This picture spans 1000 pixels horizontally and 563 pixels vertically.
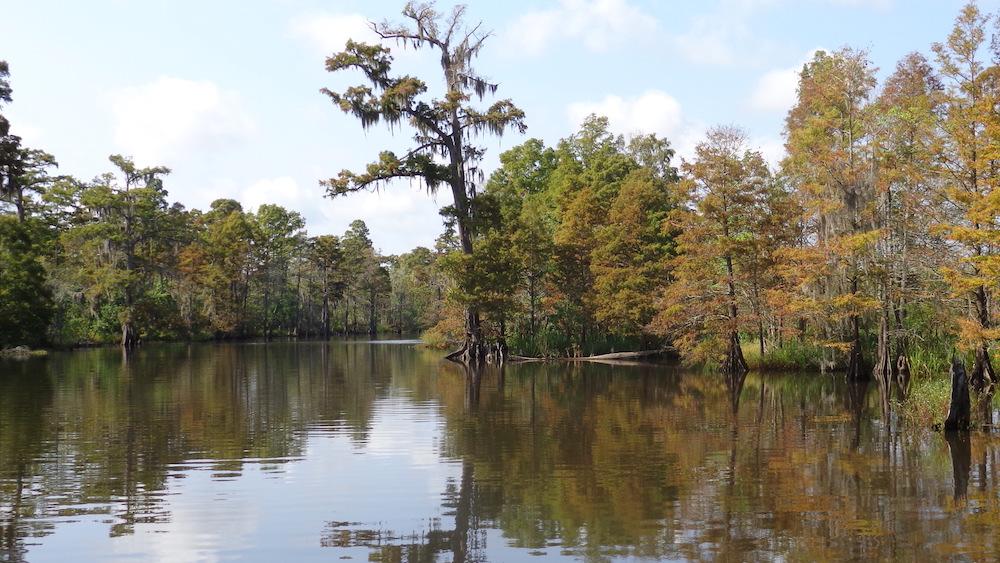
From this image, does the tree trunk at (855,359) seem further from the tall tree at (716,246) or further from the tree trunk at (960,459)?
the tree trunk at (960,459)

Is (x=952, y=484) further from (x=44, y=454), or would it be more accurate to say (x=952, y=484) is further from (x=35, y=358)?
(x=35, y=358)

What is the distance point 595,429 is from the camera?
15422mm

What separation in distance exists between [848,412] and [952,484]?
7906mm

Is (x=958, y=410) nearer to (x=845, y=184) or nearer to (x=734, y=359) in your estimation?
(x=845, y=184)

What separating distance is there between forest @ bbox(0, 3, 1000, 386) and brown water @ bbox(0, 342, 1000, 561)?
6165 millimetres

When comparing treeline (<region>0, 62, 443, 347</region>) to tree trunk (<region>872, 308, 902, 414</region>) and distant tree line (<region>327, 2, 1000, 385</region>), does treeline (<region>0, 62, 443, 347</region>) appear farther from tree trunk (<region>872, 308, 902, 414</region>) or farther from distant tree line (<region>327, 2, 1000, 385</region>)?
tree trunk (<region>872, 308, 902, 414</region>)

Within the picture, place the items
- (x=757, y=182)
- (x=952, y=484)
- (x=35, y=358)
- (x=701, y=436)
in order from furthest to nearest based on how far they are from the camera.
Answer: (x=35, y=358), (x=757, y=182), (x=701, y=436), (x=952, y=484)

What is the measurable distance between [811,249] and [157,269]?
5050 centimetres

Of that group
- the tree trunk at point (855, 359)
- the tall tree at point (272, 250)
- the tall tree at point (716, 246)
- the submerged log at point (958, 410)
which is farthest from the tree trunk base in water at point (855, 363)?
the tall tree at point (272, 250)

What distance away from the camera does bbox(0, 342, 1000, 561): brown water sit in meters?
7.74

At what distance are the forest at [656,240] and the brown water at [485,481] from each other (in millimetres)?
6165

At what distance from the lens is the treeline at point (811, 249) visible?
20.5 meters

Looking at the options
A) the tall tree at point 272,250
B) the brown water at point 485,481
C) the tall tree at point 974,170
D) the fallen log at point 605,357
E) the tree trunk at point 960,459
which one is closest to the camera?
the brown water at point 485,481

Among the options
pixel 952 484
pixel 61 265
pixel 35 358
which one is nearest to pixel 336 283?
pixel 61 265
